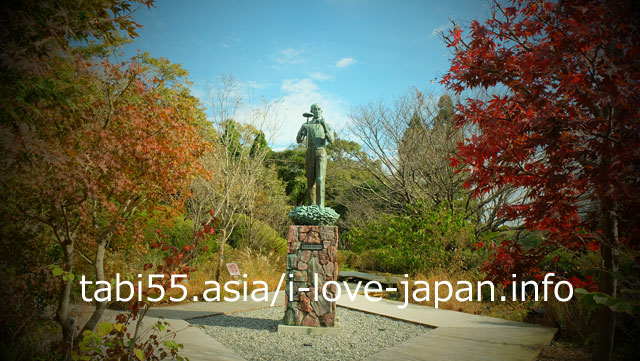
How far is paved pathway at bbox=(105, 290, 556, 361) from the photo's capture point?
4066 mm

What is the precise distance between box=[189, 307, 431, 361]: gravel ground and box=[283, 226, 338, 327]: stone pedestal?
11.0 inches

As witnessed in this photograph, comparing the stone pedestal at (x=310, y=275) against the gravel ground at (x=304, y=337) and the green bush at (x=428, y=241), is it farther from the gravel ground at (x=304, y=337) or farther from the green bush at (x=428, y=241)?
the green bush at (x=428, y=241)

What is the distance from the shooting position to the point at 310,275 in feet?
17.7

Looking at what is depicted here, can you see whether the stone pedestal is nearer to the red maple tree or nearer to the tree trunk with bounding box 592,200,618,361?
the red maple tree

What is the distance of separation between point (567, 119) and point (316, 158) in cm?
370

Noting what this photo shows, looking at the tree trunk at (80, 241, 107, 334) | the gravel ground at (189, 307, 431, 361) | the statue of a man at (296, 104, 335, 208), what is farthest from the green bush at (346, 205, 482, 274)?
the tree trunk at (80, 241, 107, 334)

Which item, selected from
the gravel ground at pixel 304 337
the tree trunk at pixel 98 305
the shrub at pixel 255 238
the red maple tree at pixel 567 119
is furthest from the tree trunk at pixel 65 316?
the shrub at pixel 255 238

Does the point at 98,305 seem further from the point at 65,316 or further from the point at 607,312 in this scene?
the point at 607,312

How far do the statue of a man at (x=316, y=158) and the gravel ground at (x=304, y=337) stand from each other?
2038 mm

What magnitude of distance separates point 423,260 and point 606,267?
20.0 feet

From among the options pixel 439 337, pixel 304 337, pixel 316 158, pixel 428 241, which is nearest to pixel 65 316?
pixel 304 337

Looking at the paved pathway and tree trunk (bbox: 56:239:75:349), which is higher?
tree trunk (bbox: 56:239:75:349)

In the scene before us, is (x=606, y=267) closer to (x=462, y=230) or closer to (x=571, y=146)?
(x=571, y=146)

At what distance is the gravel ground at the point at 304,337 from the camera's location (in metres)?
4.34
